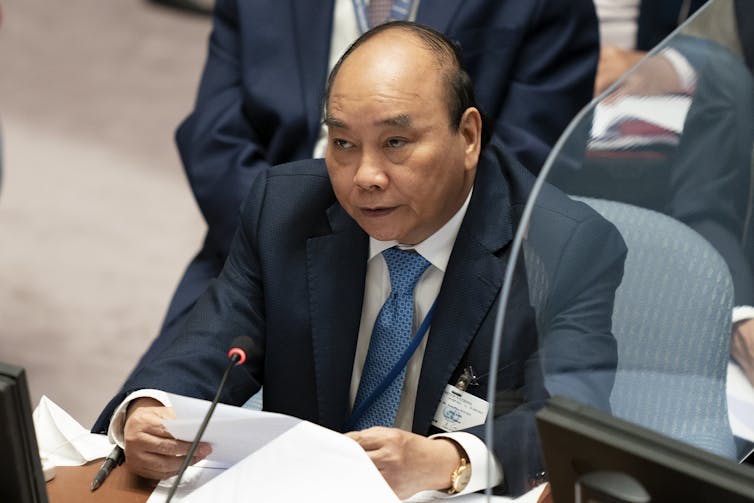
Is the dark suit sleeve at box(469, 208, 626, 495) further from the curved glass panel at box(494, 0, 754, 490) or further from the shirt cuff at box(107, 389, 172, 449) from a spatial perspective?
the shirt cuff at box(107, 389, 172, 449)

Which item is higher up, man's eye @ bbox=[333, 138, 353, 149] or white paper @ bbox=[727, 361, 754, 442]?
man's eye @ bbox=[333, 138, 353, 149]

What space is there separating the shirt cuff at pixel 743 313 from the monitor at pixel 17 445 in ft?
2.52

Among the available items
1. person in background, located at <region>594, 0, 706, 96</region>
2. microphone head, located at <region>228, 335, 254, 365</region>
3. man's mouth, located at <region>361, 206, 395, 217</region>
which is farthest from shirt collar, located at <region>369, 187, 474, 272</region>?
person in background, located at <region>594, 0, 706, 96</region>

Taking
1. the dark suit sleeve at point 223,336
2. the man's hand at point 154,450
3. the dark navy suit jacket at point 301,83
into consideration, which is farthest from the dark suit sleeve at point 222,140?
the man's hand at point 154,450

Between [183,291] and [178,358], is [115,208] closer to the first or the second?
[183,291]

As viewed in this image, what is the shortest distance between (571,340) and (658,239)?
162mm

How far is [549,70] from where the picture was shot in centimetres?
266

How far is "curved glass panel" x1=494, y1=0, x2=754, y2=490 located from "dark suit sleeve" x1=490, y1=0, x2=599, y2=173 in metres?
1.26

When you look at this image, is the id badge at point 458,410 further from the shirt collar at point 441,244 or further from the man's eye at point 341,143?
the man's eye at point 341,143

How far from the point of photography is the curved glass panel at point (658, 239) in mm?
1184

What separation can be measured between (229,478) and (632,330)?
0.56 meters

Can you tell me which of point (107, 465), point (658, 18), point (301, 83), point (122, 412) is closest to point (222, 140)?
point (301, 83)

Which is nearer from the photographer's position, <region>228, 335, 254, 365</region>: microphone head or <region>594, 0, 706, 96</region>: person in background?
<region>228, 335, 254, 365</region>: microphone head

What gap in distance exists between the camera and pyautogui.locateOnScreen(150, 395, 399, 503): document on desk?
1482 mm
